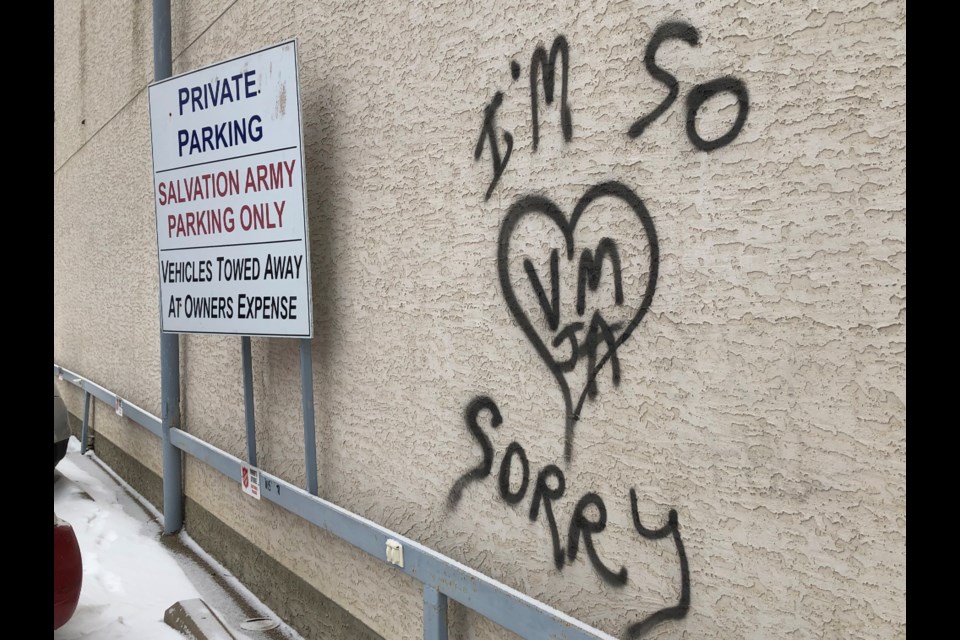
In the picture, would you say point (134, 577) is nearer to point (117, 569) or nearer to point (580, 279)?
point (117, 569)

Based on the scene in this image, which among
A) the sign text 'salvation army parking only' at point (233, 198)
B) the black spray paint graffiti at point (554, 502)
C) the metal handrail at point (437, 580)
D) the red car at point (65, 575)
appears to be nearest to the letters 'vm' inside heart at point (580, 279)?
the black spray paint graffiti at point (554, 502)

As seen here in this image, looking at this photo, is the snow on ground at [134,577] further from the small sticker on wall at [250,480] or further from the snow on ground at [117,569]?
the small sticker on wall at [250,480]

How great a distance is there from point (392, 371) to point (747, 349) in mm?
1442

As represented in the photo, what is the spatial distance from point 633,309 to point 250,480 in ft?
8.04

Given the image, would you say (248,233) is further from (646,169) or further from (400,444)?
(646,169)

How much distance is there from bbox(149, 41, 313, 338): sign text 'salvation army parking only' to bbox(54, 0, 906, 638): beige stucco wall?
16 cm

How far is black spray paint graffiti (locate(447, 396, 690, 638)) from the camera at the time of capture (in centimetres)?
177

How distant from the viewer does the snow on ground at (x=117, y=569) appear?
349 cm

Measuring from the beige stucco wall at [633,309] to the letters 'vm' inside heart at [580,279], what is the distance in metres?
0.01

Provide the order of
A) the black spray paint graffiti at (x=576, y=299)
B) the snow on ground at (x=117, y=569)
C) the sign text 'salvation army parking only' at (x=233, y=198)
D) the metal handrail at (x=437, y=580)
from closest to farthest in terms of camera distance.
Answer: the black spray paint graffiti at (x=576, y=299), the metal handrail at (x=437, y=580), the sign text 'salvation army parking only' at (x=233, y=198), the snow on ground at (x=117, y=569)

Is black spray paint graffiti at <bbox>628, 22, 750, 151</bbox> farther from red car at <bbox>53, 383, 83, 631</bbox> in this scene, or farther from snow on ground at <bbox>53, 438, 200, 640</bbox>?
snow on ground at <bbox>53, 438, 200, 640</bbox>

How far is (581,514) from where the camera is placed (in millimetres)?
2000

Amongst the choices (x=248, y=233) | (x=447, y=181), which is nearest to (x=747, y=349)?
(x=447, y=181)

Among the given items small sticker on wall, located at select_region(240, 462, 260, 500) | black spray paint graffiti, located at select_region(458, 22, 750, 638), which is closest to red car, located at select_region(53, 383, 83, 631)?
small sticker on wall, located at select_region(240, 462, 260, 500)
